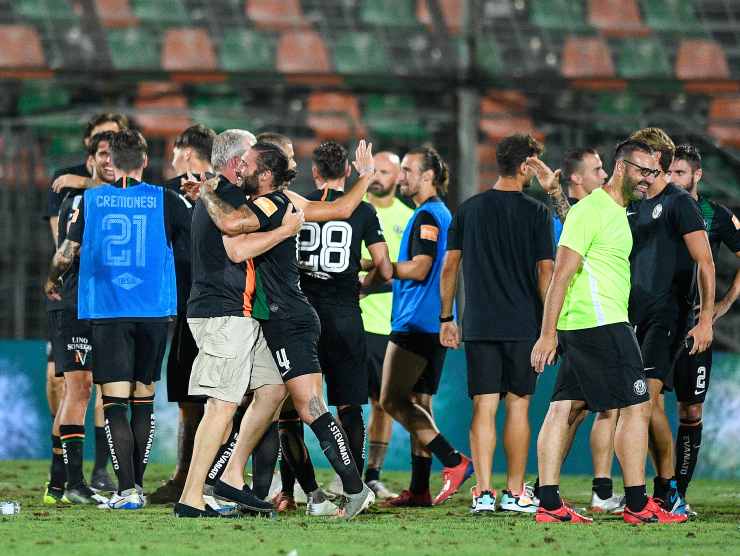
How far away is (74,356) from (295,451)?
1.54 meters

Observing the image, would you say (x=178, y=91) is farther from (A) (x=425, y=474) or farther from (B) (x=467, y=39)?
(A) (x=425, y=474)

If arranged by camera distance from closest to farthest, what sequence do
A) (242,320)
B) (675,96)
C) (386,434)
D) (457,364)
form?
(242,320) < (386,434) < (457,364) < (675,96)

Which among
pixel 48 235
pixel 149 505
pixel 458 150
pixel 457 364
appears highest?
pixel 458 150

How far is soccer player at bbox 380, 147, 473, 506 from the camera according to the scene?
826 cm

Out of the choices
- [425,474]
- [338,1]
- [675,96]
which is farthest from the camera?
[338,1]

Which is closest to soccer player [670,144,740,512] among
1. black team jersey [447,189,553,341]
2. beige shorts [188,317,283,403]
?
black team jersey [447,189,553,341]

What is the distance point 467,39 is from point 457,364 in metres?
3.72

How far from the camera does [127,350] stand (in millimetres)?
7590

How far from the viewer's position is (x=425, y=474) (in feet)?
27.3

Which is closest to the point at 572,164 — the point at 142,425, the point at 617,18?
the point at 142,425

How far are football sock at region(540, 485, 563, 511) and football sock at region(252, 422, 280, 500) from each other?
141 centimetres

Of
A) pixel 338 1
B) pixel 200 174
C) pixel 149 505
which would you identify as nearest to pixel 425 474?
pixel 149 505

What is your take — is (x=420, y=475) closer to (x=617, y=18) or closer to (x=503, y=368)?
(x=503, y=368)

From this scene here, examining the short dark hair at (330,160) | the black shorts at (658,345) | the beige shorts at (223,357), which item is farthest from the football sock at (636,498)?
the short dark hair at (330,160)
